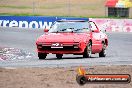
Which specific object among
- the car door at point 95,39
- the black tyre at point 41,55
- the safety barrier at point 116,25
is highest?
the car door at point 95,39

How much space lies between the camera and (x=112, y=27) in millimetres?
39062

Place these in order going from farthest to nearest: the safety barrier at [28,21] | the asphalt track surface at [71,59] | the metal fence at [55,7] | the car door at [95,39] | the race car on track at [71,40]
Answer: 1. the metal fence at [55,7]
2. the safety barrier at [28,21]
3. the car door at [95,39]
4. the race car on track at [71,40]
5. the asphalt track surface at [71,59]

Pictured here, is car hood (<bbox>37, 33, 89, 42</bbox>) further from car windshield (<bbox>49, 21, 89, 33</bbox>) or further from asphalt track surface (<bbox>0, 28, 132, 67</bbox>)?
asphalt track surface (<bbox>0, 28, 132, 67</bbox>)

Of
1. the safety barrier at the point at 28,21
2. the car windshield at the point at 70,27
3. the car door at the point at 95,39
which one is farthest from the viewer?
the safety barrier at the point at 28,21

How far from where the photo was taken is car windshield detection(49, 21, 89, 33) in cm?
1841

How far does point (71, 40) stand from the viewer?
57.1ft

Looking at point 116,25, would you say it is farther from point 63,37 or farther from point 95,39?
point 63,37

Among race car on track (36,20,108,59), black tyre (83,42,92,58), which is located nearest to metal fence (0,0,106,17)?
race car on track (36,20,108,59)

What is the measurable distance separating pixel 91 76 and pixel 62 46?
373 inches

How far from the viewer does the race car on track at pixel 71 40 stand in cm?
1742

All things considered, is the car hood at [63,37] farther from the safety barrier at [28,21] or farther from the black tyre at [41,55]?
the safety barrier at [28,21]

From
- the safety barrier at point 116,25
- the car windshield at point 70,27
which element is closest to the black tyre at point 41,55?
the car windshield at point 70,27

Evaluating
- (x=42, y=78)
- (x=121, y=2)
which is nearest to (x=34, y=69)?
(x=42, y=78)

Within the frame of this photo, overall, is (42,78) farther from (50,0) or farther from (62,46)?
(50,0)
